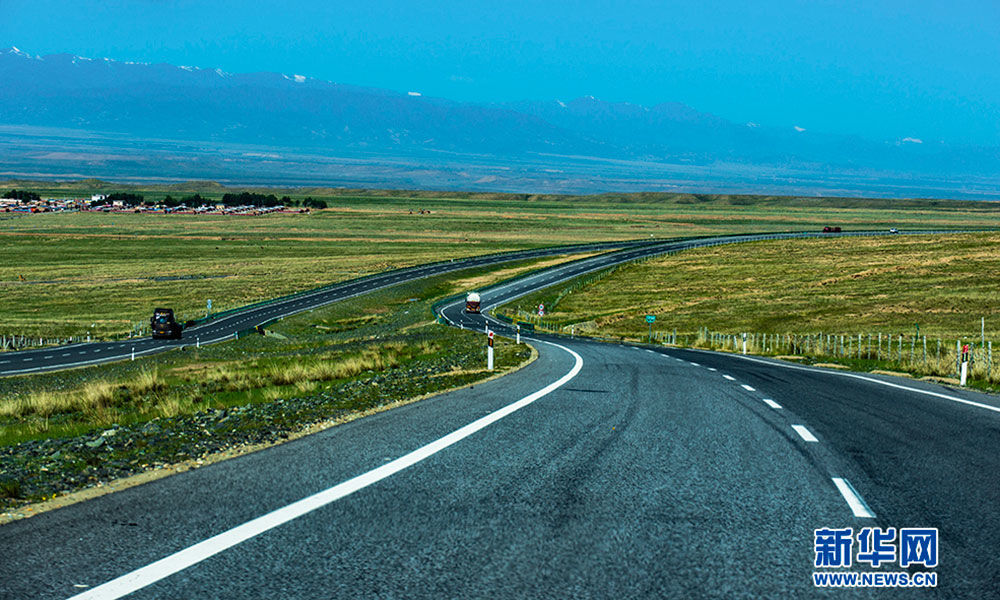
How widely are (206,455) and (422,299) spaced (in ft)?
Answer: 224

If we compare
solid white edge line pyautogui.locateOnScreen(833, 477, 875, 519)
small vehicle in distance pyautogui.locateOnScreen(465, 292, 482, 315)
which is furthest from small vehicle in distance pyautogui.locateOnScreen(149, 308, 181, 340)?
solid white edge line pyautogui.locateOnScreen(833, 477, 875, 519)

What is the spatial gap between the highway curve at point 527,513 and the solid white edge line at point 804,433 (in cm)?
7

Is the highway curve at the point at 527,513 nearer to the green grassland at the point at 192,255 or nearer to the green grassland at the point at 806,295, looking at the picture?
the green grassland at the point at 806,295

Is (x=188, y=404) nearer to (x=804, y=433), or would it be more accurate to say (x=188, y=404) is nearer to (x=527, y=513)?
(x=804, y=433)

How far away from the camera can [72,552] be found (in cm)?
555

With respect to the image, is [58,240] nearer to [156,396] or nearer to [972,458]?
[156,396]

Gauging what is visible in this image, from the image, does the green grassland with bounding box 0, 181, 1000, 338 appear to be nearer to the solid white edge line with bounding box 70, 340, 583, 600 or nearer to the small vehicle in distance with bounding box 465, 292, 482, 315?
the small vehicle in distance with bounding box 465, 292, 482, 315

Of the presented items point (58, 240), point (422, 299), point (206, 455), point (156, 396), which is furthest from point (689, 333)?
point (58, 240)

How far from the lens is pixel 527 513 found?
665 centimetres

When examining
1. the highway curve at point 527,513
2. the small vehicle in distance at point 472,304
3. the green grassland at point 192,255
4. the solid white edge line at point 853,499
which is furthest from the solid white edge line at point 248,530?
the small vehicle in distance at point 472,304

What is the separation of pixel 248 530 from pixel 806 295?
65.8m

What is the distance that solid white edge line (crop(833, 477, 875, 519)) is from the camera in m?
6.76

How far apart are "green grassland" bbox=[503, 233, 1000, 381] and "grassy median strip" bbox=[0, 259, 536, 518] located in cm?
1462

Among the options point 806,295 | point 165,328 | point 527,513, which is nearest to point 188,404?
point 527,513
